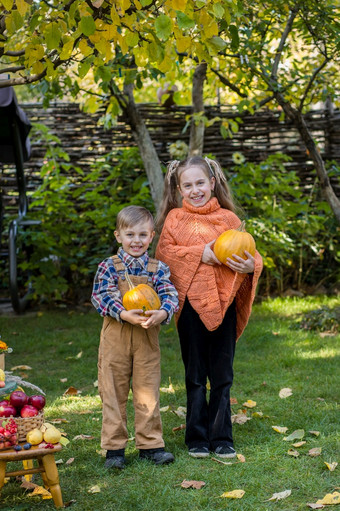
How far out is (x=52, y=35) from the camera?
126 inches

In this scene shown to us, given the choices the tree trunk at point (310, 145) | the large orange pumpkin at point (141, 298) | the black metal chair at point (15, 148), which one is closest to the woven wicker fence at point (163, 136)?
the black metal chair at point (15, 148)

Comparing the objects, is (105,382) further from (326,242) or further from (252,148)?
(252,148)

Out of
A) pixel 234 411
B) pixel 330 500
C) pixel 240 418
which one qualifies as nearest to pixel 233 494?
pixel 330 500

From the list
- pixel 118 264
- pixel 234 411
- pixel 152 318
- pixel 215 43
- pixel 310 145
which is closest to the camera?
Answer: pixel 152 318

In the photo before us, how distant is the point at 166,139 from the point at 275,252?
7.08 ft

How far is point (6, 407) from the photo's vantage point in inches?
111

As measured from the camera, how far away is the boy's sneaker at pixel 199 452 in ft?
11.1

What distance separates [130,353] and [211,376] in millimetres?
467

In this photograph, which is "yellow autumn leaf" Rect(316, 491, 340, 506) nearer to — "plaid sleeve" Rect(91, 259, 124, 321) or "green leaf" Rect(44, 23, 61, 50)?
"plaid sleeve" Rect(91, 259, 124, 321)

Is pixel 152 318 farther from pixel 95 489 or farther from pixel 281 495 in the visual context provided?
pixel 281 495

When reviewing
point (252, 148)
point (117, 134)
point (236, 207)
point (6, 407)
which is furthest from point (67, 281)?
point (6, 407)

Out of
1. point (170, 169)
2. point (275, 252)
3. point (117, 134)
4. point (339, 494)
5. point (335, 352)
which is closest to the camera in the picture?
point (339, 494)

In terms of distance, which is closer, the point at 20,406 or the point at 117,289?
the point at 20,406

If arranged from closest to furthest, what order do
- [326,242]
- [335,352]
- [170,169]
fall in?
1. [170,169]
2. [335,352]
3. [326,242]
